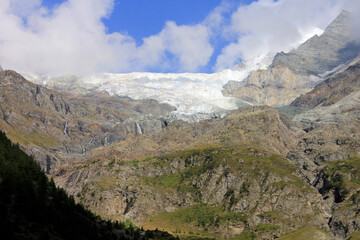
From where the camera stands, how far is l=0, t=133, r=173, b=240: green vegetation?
88.4 metres

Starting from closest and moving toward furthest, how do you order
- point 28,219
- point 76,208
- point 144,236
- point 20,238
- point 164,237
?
point 20,238
point 28,219
point 76,208
point 144,236
point 164,237

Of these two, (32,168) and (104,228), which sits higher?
(32,168)

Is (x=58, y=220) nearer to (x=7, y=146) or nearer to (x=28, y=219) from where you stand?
(x=28, y=219)

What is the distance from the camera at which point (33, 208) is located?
98.5m

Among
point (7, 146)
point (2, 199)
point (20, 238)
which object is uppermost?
point (7, 146)

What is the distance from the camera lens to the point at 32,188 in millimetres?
107438

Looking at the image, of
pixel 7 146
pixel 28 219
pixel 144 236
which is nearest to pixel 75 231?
pixel 28 219

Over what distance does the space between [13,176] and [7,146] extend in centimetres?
2698

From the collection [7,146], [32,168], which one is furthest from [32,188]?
[7,146]

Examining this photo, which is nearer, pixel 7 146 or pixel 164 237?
pixel 7 146

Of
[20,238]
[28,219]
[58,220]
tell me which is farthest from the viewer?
[58,220]

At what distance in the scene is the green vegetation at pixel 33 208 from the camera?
88.4 metres

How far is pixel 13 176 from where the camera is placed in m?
107

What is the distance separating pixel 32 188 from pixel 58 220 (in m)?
12.3
